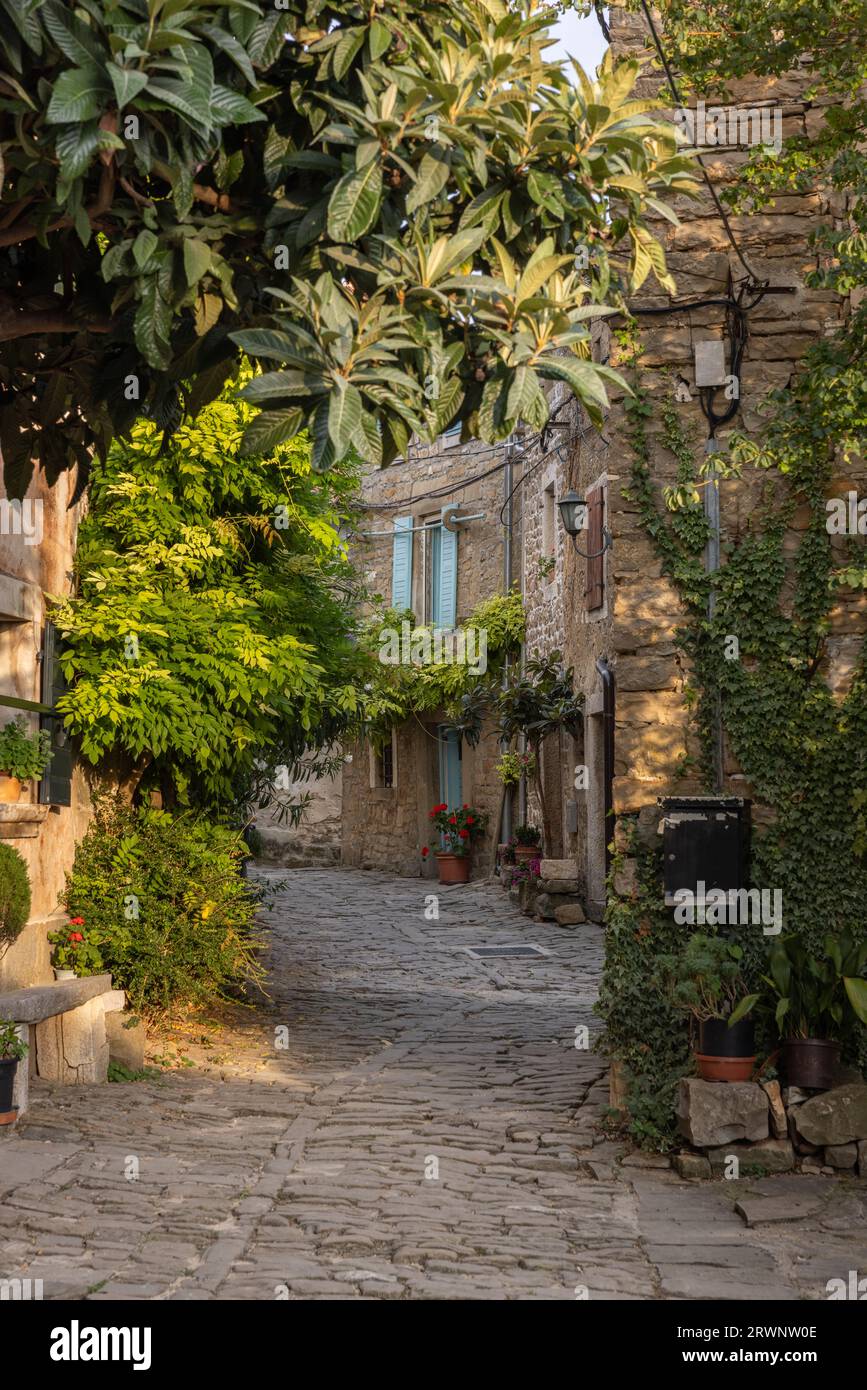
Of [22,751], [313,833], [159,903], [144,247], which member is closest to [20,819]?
[22,751]

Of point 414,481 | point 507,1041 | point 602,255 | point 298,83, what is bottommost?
point 507,1041

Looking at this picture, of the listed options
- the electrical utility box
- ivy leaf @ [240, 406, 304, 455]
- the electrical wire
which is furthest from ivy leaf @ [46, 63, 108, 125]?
the electrical utility box

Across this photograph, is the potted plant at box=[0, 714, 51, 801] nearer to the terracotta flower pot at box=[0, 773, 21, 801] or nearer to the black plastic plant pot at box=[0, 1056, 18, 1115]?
the terracotta flower pot at box=[0, 773, 21, 801]

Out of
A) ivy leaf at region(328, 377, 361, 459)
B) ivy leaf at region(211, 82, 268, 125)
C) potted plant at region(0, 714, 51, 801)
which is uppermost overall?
ivy leaf at region(211, 82, 268, 125)

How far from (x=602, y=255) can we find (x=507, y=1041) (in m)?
6.09

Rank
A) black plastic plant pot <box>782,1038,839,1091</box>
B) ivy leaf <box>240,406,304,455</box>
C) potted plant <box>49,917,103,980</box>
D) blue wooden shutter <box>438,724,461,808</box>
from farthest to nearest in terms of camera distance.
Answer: blue wooden shutter <box>438,724,461,808</box> < potted plant <box>49,917,103,980</box> < black plastic plant pot <box>782,1038,839,1091</box> < ivy leaf <box>240,406,304,455</box>

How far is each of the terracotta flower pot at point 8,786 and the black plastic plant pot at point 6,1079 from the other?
5.44ft

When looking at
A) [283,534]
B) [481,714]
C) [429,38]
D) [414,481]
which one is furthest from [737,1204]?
[414,481]

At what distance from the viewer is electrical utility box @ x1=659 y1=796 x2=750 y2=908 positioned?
623cm

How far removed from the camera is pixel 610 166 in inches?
131

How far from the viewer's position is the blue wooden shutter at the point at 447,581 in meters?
20.6

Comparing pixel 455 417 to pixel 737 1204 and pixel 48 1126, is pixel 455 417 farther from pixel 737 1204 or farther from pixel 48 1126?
pixel 48 1126

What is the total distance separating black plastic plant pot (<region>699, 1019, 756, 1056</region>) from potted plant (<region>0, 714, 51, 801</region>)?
3.74 m

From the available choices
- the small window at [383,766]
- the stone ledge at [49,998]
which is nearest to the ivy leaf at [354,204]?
the stone ledge at [49,998]
